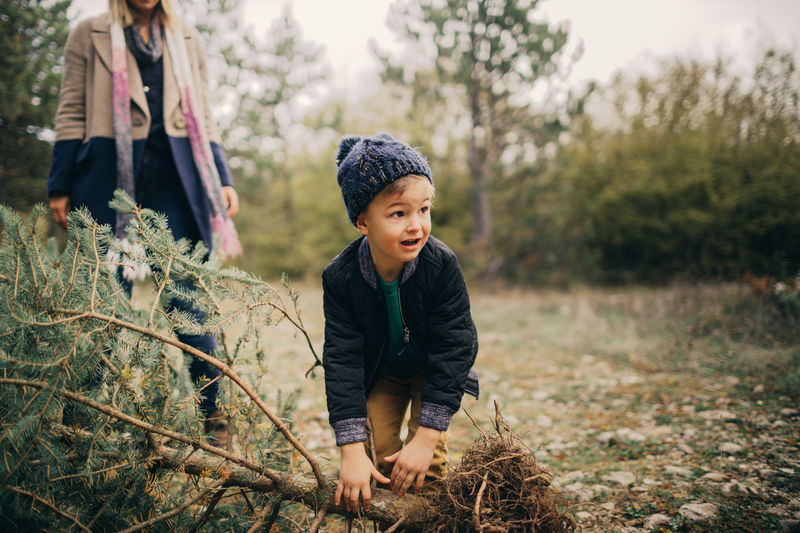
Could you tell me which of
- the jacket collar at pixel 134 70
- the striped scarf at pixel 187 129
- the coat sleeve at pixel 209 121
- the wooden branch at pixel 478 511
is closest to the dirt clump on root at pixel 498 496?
the wooden branch at pixel 478 511

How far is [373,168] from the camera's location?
66.2 inches

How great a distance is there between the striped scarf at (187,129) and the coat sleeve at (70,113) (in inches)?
7.8

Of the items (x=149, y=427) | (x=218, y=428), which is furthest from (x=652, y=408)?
(x=149, y=427)

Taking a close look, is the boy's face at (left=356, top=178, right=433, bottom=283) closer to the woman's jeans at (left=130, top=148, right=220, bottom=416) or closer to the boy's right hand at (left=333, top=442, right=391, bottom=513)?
the boy's right hand at (left=333, top=442, right=391, bottom=513)

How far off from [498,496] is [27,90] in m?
8.59

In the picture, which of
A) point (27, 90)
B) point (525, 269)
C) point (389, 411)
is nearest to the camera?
point (389, 411)

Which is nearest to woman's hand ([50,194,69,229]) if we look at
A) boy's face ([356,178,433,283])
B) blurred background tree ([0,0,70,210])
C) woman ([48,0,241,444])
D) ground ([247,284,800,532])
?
woman ([48,0,241,444])

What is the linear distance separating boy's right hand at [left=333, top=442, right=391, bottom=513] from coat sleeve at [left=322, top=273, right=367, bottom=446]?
1.7 inches

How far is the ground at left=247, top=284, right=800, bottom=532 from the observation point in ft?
6.26

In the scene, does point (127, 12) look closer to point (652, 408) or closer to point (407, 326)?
point (407, 326)

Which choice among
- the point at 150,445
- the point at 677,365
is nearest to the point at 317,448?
the point at 150,445

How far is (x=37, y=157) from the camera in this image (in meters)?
7.02

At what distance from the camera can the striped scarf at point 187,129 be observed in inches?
88.7

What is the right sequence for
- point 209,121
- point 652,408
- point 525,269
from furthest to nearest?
1. point 525,269
2. point 652,408
3. point 209,121
